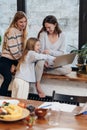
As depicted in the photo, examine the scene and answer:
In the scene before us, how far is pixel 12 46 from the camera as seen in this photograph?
351 centimetres

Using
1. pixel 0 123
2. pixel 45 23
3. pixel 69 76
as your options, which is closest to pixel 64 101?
pixel 0 123

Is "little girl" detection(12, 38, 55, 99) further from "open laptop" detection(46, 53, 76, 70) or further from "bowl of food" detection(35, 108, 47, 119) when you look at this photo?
"bowl of food" detection(35, 108, 47, 119)

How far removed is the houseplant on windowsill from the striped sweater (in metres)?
0.67

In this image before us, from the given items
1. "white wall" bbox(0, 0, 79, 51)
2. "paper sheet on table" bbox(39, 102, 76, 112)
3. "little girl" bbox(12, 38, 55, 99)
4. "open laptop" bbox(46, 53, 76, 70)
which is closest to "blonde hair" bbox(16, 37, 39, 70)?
"little girl" bbox(12, 38, 55, 99)

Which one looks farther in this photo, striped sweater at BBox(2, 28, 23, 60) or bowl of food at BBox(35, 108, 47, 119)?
striped sweater at BBox(2, 28, 23, 60)

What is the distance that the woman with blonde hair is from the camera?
3482 millimetres

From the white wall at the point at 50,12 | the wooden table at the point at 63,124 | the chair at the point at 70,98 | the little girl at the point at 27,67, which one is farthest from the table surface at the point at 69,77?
the wooden table at the point at 63,124

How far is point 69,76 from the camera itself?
3.51 meters

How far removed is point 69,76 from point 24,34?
74cm

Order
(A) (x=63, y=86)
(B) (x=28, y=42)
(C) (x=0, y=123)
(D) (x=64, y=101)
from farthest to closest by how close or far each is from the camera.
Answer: (A) (x=63, y=86), (B) (x=28, y=42), (D) (x=64, y=101), (C) (x=0, y=123)

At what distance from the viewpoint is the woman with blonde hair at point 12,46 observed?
3.48 metres

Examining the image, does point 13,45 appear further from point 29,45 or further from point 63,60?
point 63,60

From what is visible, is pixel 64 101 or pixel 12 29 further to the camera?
pixel 12 29

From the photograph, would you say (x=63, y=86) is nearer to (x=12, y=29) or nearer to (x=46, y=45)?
(x=46, y=45)
